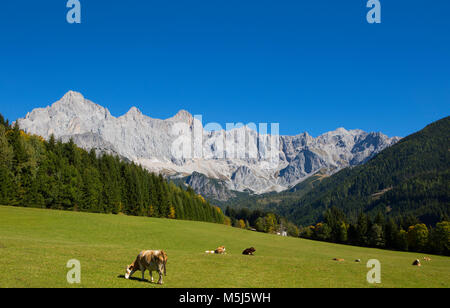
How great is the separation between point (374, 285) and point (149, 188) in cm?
11862

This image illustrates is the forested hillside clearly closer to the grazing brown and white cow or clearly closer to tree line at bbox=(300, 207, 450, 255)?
tree line at bbox=(300, 207, 450, 255)

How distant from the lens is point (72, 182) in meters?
95.2

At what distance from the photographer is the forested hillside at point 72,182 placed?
84.2 meters

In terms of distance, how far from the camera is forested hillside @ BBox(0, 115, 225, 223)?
3317 inches

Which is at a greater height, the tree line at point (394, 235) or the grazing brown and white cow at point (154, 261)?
the grazing brown and white cow at point (154, 261)

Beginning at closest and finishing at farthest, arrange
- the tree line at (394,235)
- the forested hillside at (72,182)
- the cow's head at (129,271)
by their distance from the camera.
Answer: the cow's head at (129,271)
the forested hillside at (72,182)
the tree line at (394,235)

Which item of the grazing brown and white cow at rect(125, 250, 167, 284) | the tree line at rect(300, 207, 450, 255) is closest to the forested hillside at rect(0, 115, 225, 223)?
the tree line at rect(300, 207, 450, 255)

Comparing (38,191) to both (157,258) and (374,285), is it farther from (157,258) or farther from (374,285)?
(374,285)

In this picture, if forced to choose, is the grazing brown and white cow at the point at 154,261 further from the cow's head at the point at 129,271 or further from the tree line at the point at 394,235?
the tree line at the point at 394,235

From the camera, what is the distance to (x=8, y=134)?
8981 centimetres

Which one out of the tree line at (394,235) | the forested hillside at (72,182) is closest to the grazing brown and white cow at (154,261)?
the forested hillside at (72,182)

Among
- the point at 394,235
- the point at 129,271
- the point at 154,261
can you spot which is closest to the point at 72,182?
the point at 129,271

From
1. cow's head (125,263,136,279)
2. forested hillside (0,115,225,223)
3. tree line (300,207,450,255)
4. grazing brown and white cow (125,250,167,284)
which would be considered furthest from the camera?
tree line (300,207,450,255)

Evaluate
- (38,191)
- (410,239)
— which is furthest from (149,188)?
(410,239)
